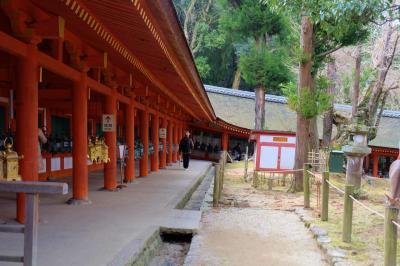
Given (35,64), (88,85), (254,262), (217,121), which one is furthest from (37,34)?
(217,121)

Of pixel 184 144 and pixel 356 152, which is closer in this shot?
pixel 356 152

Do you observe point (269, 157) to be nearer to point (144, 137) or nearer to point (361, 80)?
point (144, 137)

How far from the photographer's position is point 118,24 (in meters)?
5.23

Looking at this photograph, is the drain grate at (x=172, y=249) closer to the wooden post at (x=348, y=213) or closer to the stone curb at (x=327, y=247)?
the stone curb at (x=327, y=247)

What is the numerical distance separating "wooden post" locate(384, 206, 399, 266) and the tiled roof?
25.7m

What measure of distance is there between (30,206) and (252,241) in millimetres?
4178

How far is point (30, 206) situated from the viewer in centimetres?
291

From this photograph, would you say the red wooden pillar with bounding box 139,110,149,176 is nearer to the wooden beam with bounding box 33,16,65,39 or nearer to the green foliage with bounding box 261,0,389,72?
the green foliage with bounding box 261,0,389,72

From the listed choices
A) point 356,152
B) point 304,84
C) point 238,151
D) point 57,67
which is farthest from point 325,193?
point 238,151

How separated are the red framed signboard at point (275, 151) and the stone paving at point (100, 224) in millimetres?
7358

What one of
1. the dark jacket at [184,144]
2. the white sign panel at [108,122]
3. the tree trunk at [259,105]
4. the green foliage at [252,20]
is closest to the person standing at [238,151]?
the tree trunk at [259,105]

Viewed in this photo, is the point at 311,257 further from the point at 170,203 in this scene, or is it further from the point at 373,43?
the point at 373,43

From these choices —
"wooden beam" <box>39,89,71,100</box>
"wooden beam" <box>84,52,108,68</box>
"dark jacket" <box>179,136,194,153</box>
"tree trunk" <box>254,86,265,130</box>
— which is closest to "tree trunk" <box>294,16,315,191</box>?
"dark jacket" <box>179,136,194,153</box>

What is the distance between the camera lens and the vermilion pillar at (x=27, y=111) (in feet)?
16.9
